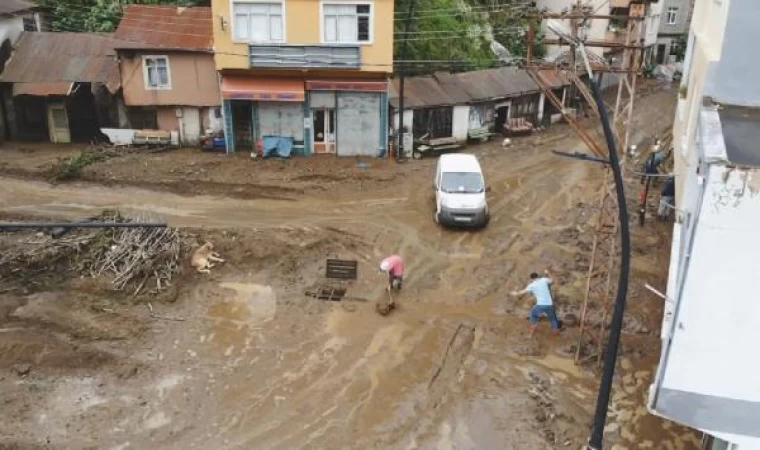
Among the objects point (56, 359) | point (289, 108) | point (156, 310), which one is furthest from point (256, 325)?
point (289, 108)

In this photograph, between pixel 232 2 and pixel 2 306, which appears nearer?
pixel 2 306

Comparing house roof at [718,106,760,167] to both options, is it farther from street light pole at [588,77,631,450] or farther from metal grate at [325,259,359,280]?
metal grate at [325,259,359,280]

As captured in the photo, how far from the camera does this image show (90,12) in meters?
34.2

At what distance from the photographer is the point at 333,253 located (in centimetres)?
1980

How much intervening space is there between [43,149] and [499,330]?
833 inches

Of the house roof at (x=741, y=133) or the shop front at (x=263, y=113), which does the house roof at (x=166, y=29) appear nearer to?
the shop front at (x=263, y=113)

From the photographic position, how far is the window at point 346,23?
25962 millimetres

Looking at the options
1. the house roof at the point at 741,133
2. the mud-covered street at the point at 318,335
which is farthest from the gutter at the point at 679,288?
the mud-covered street at the point at 318,335

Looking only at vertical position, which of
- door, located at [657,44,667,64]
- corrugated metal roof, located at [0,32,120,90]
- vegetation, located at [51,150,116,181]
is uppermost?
corrugated metal roof, located at [0,32,120,90]

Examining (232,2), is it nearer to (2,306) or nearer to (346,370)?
(2,306)

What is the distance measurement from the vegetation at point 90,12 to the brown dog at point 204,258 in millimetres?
18815

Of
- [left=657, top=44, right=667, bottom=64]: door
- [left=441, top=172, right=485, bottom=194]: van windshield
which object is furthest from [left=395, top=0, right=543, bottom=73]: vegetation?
[left=657, top=44, right=667, bottom=64]: door

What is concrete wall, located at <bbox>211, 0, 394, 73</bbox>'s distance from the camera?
2583 cm

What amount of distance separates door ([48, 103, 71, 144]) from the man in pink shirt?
59.5 feet
